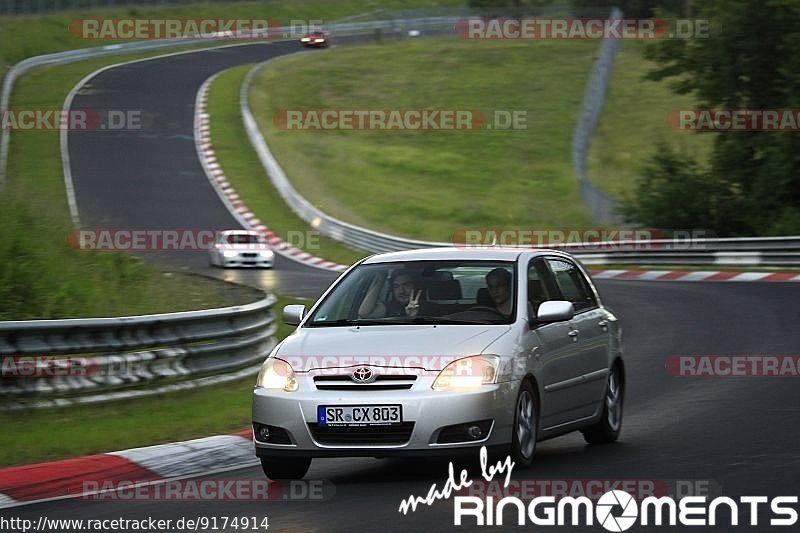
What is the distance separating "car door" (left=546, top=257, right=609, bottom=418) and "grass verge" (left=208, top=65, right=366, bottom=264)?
26.9m

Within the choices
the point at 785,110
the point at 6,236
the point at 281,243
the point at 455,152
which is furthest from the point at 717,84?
the point at 6,236

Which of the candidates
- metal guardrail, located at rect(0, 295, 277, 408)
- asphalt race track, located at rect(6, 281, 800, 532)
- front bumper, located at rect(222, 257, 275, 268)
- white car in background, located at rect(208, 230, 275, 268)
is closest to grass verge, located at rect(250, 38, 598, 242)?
white car in background, located at rect(208, 230, 275, 268)

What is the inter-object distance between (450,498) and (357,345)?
127 centimetres

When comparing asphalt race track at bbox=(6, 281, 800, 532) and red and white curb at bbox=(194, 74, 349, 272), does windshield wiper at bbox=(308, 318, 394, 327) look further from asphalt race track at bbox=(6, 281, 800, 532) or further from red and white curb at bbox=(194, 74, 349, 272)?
red and white curb at bbox=(194, 74, 349, 272)

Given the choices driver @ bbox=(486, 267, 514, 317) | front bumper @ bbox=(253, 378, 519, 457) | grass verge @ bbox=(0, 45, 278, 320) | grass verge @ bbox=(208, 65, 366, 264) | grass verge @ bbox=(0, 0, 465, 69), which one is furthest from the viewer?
grass verge @ bbox=(0, 0, 465, 69)

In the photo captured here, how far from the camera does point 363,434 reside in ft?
29.5

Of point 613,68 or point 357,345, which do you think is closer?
point 357,345

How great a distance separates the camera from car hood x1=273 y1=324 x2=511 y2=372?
9.12m

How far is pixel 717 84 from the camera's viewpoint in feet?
123

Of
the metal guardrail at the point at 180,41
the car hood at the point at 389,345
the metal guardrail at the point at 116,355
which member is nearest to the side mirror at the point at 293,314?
the car hood at the point at 389,345

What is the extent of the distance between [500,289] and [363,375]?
144 centimetres

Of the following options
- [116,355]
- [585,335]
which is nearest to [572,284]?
[585,335]

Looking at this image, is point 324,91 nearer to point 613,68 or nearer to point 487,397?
point 613,68

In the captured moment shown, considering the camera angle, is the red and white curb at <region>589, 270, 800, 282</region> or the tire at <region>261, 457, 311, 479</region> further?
the red and white curb at <region>589, 270, 800, 282</region>
